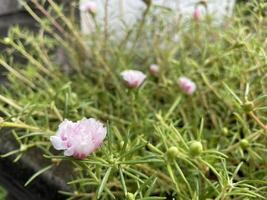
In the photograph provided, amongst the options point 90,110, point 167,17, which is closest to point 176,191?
point 90,110

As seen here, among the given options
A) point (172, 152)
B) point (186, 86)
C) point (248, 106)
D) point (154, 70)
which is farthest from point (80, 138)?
point (154, 70)

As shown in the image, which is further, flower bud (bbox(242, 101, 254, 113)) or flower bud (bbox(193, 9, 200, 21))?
flower bud (bbox(193, 9, 200, 21))

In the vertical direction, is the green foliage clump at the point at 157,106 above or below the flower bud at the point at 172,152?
below

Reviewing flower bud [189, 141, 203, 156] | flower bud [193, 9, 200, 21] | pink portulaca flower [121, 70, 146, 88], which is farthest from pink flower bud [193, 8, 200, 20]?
flower bud [189, 141, 203, 156]

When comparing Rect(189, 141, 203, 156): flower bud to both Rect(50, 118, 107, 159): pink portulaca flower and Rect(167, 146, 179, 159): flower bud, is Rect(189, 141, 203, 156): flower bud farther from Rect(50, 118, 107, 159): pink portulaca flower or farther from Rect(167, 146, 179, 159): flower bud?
Rect(50, 118, 107, 159): pink portulaca flower

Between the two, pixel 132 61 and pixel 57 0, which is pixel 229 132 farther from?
pixel 57 0

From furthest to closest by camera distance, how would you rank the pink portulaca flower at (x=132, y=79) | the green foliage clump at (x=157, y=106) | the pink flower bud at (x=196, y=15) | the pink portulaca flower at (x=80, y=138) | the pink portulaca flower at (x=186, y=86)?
the pink flower bud at (x=196, y=15) < the pink portulaca flower at (x=186, y=86) < the pink portulaca flower at (x=132, y=79) < the green foliage clump at (x=157, y=106) < the pink portulaca flower at (x=80, y=138)

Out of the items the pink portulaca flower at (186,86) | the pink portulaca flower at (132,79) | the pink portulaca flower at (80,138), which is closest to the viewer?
the pink portulaca flower at (80,138)

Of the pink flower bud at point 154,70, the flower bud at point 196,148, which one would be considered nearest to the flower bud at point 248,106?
the flower bud at point 196,148

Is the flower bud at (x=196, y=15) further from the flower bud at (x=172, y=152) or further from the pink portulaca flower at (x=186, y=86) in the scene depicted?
the flower bud at (x=172, y=152)
